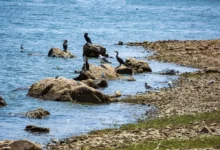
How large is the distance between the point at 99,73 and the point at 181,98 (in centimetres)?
865

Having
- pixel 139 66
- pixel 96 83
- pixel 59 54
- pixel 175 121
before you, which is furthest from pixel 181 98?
pixel 59 54

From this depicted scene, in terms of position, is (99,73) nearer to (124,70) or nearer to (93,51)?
(124,70)

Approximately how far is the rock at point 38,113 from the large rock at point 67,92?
3464 mm

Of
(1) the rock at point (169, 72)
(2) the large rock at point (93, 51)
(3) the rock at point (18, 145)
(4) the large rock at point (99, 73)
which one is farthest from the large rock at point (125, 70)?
(3) the rock at point (18, 145)

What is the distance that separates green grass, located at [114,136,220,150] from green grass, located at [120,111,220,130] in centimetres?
337

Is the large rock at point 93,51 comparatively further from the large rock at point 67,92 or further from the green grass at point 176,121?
the green grass at point 176,121

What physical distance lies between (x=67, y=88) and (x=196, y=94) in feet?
Result: 21.2

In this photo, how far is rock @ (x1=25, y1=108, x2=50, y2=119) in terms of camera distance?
26.0 metres

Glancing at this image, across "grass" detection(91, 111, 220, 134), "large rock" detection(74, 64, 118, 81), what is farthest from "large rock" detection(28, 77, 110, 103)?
"grass" detection(91, 111, 220, 134)

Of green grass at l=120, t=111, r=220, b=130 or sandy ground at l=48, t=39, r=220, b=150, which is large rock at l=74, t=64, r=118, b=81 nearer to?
sandy ground at l=48, t=39, r=220, b=150

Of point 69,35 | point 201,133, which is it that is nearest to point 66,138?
point 201,133

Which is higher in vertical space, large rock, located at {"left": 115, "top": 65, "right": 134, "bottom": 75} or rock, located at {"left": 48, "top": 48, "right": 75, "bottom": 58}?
large rock, located at {"left": 115, "top": 65, "right": 134, "bottom": 75}

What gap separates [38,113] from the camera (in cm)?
2602

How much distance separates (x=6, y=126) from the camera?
79.0 ft
